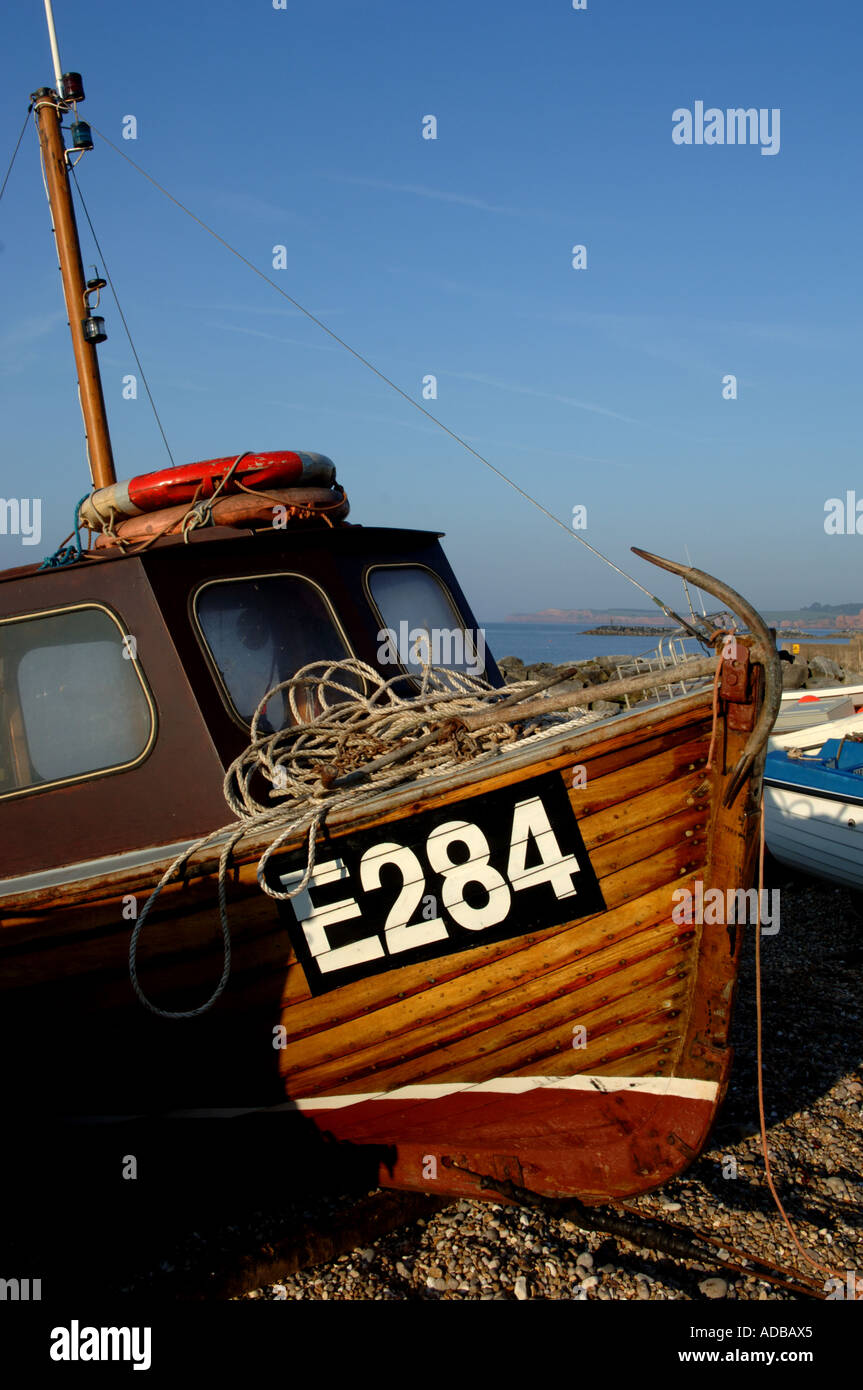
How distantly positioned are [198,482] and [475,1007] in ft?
10.8

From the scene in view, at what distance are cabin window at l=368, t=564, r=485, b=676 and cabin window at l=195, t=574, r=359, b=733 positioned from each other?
444mm

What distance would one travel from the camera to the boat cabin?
4.40 metres

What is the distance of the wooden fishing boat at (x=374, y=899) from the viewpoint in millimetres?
3631

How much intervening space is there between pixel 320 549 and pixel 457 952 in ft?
8.40

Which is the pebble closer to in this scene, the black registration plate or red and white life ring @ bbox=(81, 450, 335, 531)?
the black registration plate

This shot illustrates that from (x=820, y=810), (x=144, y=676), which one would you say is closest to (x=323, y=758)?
(x=144, y=676)

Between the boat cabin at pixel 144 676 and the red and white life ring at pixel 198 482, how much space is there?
33 cm

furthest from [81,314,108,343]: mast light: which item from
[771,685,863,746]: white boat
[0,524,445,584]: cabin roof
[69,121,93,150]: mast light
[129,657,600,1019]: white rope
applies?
[771,685,863,746]: white boat

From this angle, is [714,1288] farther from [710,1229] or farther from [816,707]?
[816,707]

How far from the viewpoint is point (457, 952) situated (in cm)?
377

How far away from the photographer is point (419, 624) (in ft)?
19.2

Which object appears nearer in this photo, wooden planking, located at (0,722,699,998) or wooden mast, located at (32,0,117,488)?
wooden planking, located at (0,722,699,998)
